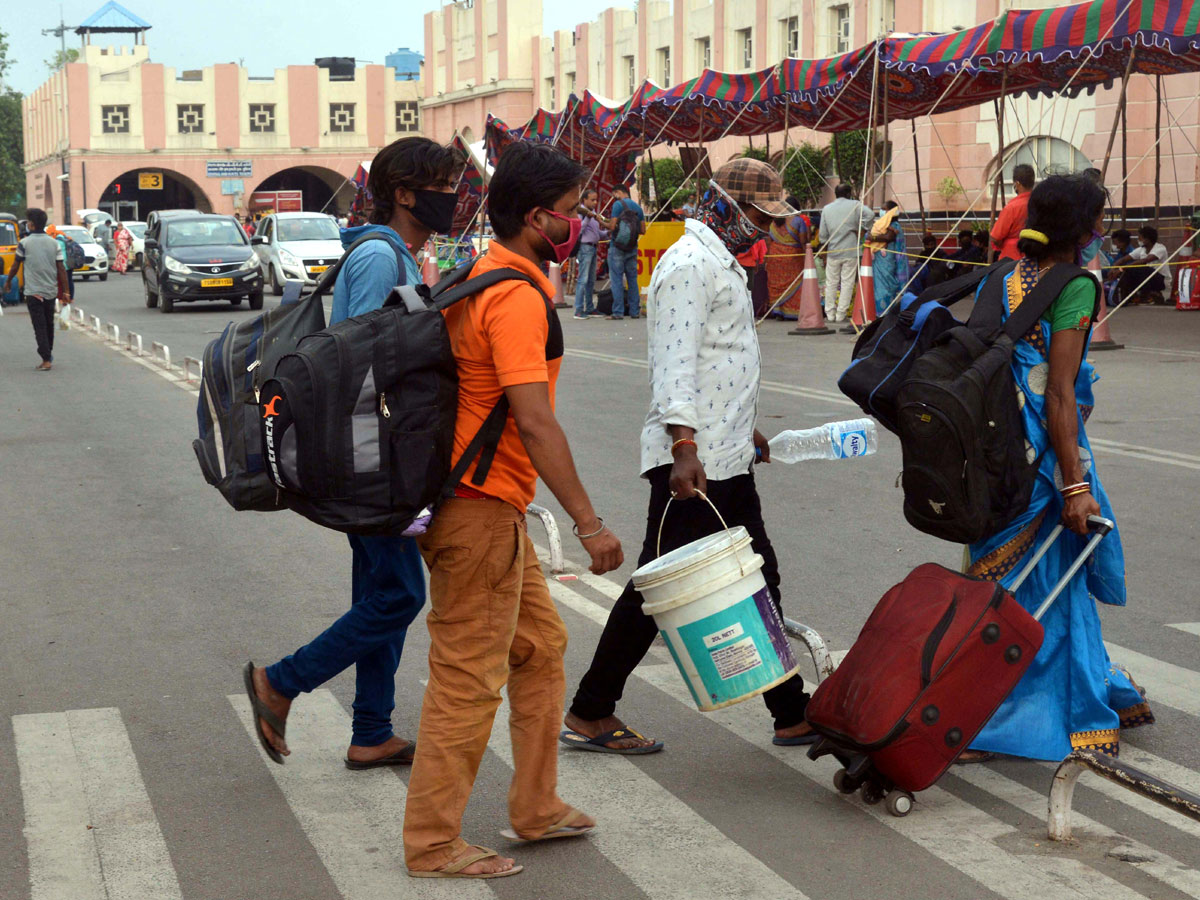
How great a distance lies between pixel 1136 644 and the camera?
5777 millimetres

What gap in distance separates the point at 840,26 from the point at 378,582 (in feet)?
122

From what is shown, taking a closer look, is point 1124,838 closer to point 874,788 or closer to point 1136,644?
point 874,788

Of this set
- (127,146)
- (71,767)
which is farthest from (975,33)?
(127,146)

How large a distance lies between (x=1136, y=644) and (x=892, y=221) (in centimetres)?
1490

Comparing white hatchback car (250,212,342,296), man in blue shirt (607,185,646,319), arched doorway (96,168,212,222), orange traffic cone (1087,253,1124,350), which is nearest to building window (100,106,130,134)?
arched doorway (96,168,212,222)

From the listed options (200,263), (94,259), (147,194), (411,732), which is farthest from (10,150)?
(411,732)

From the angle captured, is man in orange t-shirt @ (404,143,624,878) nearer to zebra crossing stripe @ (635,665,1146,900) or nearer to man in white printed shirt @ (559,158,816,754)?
man in white printed shirt @ (559,158,816,754)

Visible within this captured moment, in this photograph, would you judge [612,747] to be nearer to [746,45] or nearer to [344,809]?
[344,809]

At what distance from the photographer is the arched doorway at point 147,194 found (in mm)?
75000

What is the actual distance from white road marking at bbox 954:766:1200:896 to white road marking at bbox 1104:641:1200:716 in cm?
97

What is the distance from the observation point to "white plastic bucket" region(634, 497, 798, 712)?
12.7 feet

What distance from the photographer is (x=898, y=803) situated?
4086mm

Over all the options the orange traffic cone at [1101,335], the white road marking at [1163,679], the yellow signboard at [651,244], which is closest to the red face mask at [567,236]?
the white road marking at [1163,679]

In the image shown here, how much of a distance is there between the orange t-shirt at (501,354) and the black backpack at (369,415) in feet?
0.15
